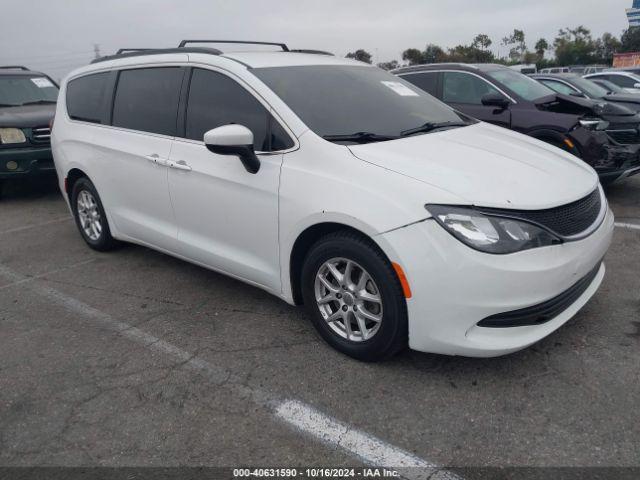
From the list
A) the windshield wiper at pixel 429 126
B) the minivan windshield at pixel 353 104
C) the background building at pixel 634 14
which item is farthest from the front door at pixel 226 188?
the background building at pixel 634 14

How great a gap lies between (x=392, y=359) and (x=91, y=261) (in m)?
3.18

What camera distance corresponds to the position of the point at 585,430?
2.47 metres

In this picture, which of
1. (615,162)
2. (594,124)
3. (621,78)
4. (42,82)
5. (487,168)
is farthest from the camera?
(621,78)

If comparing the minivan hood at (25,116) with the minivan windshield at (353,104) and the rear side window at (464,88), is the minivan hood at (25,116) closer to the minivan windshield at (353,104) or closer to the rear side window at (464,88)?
the minivan windshield at (353,104)

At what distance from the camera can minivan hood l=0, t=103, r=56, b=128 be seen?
23.5 feet

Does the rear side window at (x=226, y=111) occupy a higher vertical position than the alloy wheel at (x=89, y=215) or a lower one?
higher

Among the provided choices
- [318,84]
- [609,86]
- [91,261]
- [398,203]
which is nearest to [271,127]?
[318,84]

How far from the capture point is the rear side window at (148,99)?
3.94 m

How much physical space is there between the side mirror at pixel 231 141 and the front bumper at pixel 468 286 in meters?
1.02

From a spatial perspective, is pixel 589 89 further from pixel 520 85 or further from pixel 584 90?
pixel 520 85

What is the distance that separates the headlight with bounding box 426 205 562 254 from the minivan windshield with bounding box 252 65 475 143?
826mm

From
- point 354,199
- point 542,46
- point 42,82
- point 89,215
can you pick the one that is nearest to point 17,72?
point 42,82

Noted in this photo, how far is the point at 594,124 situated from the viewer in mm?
6074

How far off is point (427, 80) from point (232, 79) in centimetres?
439
